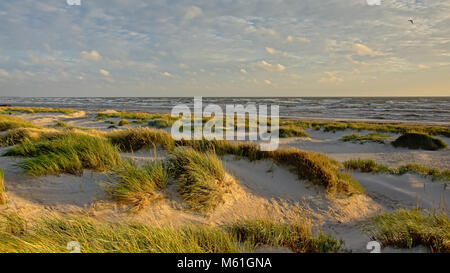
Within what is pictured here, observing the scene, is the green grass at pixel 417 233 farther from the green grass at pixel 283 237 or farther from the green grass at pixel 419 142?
the green grass at pixel 419 142

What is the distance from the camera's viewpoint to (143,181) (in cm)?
494

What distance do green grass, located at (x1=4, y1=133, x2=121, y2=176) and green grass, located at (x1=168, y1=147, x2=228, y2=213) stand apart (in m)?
1.52

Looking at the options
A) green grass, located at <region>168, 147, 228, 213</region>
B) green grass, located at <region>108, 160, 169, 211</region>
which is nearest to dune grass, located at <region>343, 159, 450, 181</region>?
green grass, located at <region>168, 147, 228, 213</region>

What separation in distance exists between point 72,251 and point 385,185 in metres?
8.43

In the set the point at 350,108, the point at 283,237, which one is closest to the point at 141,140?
the point at 283,237

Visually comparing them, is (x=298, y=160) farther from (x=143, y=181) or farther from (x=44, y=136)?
(x=44, y=136)

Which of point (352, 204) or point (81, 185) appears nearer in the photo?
point (81, 185)

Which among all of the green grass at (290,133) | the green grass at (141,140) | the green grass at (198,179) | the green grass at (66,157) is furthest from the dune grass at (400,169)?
the green grass at (290,133)

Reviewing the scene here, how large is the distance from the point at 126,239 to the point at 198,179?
229cm

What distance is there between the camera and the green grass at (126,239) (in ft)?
9.35
